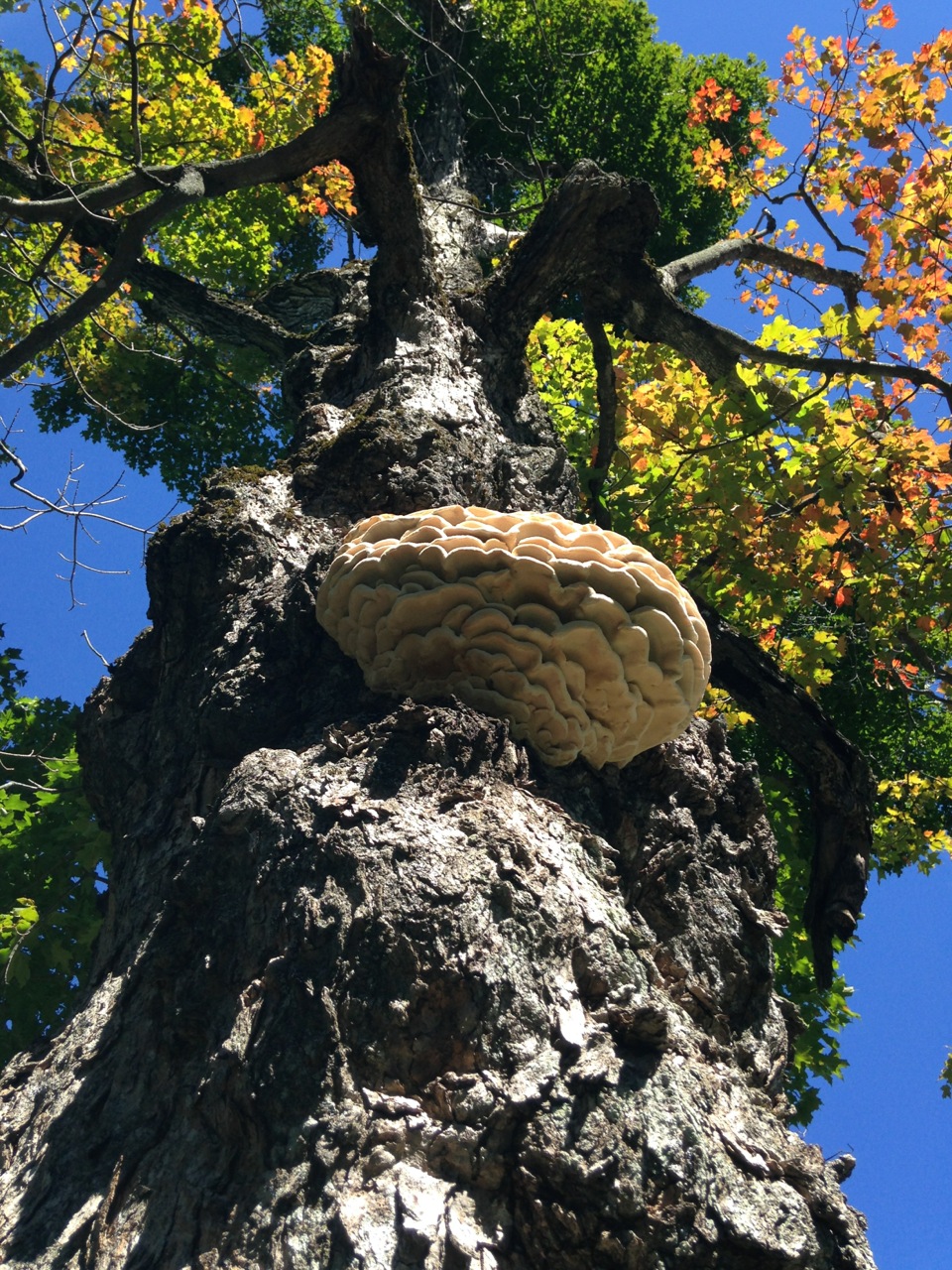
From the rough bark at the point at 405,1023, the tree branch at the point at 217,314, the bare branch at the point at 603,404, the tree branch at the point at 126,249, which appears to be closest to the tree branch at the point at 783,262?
the bare branch at the point at 603,404

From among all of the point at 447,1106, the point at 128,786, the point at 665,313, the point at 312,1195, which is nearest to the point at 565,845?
the point at 447,1106

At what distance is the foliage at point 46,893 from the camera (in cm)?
557

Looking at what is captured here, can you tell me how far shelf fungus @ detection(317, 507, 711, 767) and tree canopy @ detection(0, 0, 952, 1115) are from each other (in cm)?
128

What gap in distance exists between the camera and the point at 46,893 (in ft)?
21.6

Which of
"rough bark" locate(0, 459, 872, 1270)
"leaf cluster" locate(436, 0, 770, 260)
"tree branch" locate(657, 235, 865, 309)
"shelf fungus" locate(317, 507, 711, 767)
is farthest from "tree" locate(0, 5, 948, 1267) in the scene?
"leaf cluster" locate(436, 0, 770, 260)

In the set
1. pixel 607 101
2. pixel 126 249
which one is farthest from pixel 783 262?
pixel 607 101

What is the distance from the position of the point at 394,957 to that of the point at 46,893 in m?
5.38

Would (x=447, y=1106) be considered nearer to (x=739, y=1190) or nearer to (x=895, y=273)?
(x=739, y=1190)

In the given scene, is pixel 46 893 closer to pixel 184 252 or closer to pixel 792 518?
pixel 792 518

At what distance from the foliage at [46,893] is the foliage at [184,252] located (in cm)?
304

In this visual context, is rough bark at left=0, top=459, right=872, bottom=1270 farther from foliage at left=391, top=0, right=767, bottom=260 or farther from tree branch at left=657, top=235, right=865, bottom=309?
foliage at left=391, top=0, right=767, bottom=260

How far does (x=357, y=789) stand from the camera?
2258mm

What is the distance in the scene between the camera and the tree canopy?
4445 mm

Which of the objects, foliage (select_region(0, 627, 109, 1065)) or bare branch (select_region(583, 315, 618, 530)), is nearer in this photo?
bare branch (select_region(583, 315, 618, 530))
